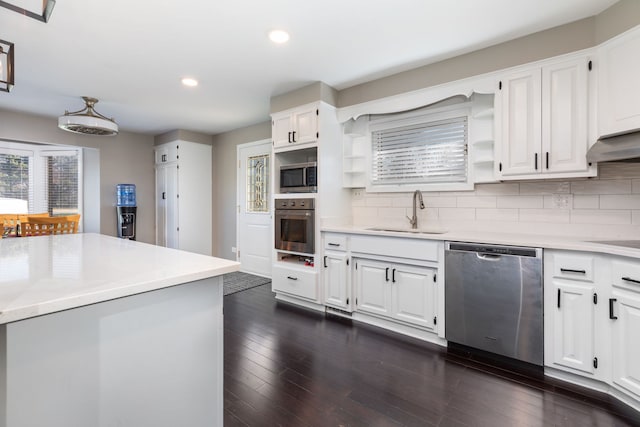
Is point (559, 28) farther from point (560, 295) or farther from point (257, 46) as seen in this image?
point (257, 46)

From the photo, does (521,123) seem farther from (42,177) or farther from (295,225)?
(42,177)

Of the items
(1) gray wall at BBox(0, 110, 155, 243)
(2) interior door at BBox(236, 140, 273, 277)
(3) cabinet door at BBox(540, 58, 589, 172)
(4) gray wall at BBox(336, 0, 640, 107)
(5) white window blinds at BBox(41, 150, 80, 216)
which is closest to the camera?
(4) gray wall at BBox(336, 0, 640, 107)

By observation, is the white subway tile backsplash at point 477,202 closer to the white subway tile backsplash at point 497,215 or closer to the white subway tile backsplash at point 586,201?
the white subway tile backsplash at point 497,215

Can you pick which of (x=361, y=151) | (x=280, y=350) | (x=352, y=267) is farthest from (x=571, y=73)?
(x=280, y=350)

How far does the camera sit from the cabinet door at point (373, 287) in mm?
2771

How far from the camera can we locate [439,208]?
3.01 m

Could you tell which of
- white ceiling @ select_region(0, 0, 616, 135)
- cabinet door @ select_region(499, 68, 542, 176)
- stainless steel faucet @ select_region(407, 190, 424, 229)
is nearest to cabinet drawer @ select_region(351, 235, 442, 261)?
stainless steel faucet @ select_region(407, 190, 424, 229)

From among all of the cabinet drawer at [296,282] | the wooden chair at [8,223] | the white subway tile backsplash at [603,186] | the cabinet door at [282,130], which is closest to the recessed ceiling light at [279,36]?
the cabinet door at [282,130]

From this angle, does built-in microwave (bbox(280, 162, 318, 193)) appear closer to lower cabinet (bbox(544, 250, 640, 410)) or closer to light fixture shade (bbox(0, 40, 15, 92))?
lower cabinet (bbox(544, 250, 640, 410))

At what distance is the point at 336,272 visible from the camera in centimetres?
312

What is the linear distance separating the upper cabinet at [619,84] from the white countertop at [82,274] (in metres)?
2.51

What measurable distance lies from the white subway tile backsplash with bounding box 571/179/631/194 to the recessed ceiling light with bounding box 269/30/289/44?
2593 mm

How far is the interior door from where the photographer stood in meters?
4.79

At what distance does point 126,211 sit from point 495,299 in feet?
18.7
